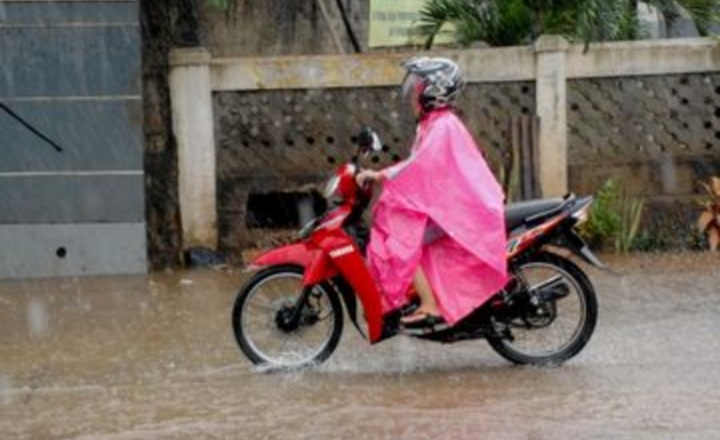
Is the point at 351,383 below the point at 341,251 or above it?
below

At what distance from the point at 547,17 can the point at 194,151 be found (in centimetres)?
344

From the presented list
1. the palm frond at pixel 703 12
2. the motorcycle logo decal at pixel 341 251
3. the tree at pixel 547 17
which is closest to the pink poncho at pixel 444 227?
the motorcycle logo decal at pixel 341 251

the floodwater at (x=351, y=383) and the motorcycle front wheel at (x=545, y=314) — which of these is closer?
the floodwater at (x=351, y=383)

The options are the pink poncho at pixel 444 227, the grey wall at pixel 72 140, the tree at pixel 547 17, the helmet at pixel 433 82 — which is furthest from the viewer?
the tree at pixel 547 17

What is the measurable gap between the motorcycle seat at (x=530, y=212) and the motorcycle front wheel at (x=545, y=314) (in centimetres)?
22

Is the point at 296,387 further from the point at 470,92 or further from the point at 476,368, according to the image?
the point at 470,92

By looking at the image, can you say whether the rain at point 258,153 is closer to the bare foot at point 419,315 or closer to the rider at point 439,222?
the bare foot at point 419,315

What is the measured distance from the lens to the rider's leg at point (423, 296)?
803 cm

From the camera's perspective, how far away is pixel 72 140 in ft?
40.5

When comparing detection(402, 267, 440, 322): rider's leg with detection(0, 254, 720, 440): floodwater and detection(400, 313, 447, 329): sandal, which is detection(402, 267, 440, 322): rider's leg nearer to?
detection(400, 313, 447, 329): sandal

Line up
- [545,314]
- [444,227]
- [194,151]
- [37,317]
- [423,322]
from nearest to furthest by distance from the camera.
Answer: [444,227], [423,322], [545,314], [37,317], [194,151]

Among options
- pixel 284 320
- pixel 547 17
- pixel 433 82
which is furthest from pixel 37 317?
pixel 547 17

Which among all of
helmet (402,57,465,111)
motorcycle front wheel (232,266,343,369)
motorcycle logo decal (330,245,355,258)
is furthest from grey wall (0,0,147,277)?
helmet (402,57,465,111)

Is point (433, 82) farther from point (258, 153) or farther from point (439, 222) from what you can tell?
point (258, 153)
